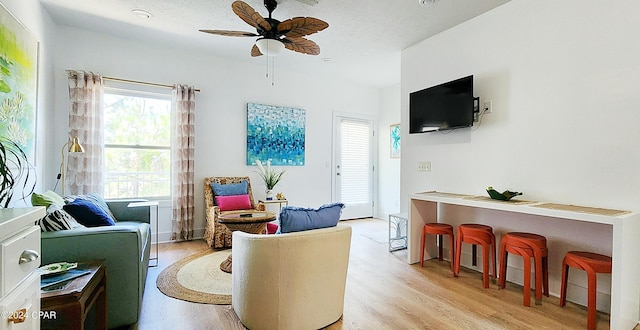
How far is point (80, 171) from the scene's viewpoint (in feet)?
11.8

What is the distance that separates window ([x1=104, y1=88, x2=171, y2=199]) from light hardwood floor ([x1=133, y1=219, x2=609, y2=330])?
1497 mm

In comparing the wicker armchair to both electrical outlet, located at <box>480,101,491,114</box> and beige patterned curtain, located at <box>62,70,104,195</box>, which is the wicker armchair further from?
electrical outlet, located at <box>480,101,491,114</box>

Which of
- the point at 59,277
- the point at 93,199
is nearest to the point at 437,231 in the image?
the point at 59,277

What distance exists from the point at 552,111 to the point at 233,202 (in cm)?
377

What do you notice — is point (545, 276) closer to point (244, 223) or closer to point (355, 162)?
point (244, 223)

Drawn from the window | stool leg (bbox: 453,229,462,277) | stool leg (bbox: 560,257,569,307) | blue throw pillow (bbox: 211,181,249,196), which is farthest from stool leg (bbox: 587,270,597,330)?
the window

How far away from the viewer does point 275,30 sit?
9.09ft

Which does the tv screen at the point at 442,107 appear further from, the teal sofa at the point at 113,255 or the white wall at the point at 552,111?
the teal sofa at the point at 113,255

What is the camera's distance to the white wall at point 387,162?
19.4 feet

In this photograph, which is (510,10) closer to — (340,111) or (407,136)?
(407,136)

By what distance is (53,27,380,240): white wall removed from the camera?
3.75 metres

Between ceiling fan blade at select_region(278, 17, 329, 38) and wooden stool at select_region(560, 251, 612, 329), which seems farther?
ceiling fan blade at select_region(278, 17, 329, 38)

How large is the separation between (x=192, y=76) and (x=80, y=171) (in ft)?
6.31

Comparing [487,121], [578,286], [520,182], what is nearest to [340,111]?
[487,121]
